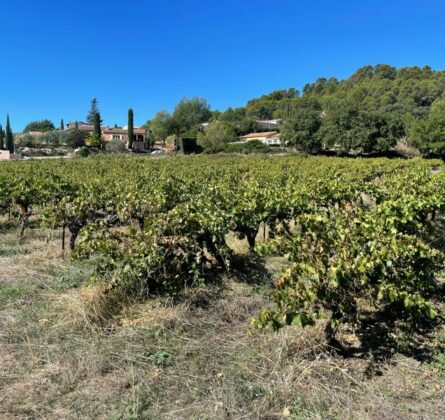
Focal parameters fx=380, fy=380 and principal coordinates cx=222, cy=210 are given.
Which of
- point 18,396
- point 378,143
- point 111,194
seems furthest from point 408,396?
point 378,143

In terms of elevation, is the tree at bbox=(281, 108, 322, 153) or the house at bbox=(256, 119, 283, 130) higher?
the house at bbox=(256, 119, 283, 130)

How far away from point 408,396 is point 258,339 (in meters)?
1.33

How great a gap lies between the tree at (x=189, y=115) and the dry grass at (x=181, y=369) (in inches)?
3114

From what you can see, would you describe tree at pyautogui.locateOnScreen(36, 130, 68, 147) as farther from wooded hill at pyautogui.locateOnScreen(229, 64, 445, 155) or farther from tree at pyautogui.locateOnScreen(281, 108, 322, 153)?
tree at pyautogui.locateOnScreen(281, 108, 322, 153)

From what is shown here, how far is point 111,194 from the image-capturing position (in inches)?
313

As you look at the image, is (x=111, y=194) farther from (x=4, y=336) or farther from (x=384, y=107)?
(x=384, y=107)

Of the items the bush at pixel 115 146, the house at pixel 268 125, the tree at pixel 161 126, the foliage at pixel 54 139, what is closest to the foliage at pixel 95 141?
the bush at pixel 115 146

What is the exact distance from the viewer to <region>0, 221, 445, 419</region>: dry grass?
277cm

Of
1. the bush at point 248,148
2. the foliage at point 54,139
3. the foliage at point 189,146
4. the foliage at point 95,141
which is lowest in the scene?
the bush at point 248,148

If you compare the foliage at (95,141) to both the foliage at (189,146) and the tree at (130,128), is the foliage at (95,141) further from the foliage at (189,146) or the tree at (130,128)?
the foliage at (189,146)

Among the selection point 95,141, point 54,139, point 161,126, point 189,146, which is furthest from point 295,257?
point 161,126

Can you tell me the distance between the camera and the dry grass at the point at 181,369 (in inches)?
109

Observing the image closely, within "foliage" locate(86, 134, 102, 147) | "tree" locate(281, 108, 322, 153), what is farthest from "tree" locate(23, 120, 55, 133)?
"tree" locate(281, 108, 322, 153)

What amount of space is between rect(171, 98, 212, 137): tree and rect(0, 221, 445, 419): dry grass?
79.1 meters
